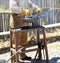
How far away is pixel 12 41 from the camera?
5.98 metres

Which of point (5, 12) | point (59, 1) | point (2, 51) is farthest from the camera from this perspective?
point (59, 1)

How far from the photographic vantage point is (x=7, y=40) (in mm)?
9172

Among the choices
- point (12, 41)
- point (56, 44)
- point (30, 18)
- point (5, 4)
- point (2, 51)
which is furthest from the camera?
point (5, 4)

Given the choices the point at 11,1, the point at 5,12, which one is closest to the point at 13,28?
the point at 11,1

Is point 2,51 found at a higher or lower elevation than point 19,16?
lower

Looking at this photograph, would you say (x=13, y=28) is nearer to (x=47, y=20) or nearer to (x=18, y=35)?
(x=18, y=35)

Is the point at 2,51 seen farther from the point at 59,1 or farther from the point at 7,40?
the point at 59,1

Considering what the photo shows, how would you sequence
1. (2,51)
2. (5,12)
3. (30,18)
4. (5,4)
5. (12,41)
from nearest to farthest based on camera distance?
(30,18)
(12,41)
(2,51)
(5,12)
(5,4)

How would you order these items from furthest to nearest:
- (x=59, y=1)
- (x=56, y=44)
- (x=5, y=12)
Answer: (x=59, y=1) → (x=5, y=12) → (x=56, y=44)

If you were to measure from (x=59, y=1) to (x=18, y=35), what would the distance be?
242 inches

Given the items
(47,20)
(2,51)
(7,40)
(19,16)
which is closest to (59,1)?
(47,20)

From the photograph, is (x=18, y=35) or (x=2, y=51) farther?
(x=2, y=51)

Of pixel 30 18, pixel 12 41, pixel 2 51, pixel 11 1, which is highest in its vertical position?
pixel 11 1

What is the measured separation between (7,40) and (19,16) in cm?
344
